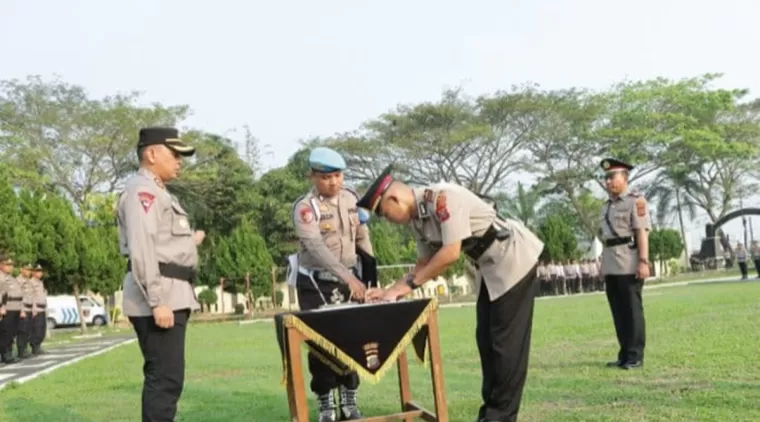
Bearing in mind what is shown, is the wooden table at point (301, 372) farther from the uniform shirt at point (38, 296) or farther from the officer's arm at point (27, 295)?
the uniform shirt at point (38, 296)

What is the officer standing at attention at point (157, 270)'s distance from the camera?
4562mm

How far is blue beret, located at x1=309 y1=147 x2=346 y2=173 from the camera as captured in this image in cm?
570

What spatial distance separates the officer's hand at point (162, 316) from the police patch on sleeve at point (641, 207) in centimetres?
482

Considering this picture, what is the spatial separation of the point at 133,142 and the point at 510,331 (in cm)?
3496

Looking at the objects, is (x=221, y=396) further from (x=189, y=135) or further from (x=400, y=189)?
(x=189, y=135)

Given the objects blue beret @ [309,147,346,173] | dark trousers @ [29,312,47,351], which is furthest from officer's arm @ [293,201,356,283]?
dark trousers @ [29,312,47,351]

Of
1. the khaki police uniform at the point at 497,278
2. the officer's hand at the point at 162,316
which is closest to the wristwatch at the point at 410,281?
the khaki police uniform at the point at 497,278

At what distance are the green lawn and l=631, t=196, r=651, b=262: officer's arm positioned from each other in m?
1.01

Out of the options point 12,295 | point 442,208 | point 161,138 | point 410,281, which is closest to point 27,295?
point 12,295

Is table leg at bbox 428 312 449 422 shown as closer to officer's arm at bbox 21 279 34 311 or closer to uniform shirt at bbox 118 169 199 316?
uniform shirt at bbox 118 169 199 316

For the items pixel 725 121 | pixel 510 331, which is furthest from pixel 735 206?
pixel 510 331

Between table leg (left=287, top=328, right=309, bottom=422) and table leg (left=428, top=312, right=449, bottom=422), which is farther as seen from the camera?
table leg (left=428, top=312, right=449, bottom=422)

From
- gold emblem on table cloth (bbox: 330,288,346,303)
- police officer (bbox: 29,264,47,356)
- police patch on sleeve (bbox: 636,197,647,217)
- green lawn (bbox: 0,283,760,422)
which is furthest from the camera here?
police officer (bbox: 29,264,47,356)

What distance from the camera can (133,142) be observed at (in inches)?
1486
